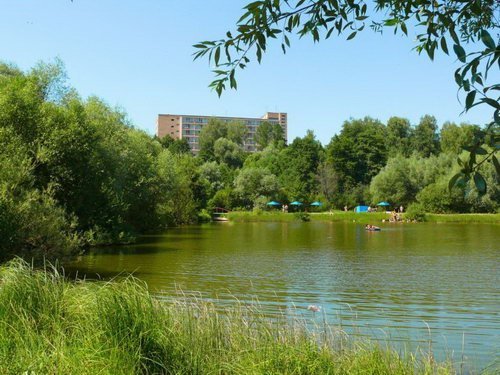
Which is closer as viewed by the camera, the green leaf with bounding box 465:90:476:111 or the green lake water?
the green leaf with bounding box 465:90:476:111

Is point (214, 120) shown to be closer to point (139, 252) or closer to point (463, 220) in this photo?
point (463, 220)

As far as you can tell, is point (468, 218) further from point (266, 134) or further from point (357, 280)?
point (266, 134)

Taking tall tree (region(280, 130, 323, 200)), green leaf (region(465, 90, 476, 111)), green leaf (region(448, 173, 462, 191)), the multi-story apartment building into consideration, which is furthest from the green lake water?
the multi-story apartment building

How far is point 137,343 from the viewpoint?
495 cm

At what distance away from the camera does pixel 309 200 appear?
74875mm

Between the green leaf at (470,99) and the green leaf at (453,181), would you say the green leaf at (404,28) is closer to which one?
the green leaf at (470,99)

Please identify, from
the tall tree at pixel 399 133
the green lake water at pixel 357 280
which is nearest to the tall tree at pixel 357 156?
the tall tree at pixel 399 133

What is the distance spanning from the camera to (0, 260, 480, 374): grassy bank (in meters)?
4.53

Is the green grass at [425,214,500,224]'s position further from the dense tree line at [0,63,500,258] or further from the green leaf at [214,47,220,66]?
the green leaf at [214,47,220,66]

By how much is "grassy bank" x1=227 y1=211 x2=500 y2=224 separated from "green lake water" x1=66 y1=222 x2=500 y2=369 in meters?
25.4

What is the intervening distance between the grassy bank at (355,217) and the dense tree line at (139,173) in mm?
3060

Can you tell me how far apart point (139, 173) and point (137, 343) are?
31454 mm

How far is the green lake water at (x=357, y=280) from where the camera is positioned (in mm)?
10219

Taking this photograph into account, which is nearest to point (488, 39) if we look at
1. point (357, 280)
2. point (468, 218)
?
point (357, 280)
